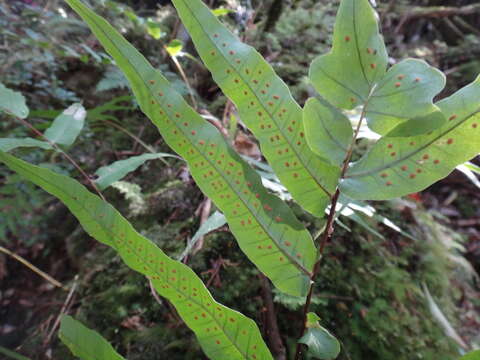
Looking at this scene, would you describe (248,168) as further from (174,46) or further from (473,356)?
(174,46)

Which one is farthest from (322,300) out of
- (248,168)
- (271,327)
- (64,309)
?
(64,309)

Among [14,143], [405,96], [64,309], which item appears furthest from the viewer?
[64,309]

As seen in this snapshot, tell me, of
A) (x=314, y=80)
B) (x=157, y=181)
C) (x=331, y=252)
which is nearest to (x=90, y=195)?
(x=314, y=80)

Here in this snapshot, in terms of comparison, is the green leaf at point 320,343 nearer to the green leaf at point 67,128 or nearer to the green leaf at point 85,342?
the green leaf at point 85,342

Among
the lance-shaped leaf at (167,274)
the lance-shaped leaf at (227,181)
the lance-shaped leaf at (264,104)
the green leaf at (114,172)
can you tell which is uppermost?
the lance-shaped leaf at (264,104)

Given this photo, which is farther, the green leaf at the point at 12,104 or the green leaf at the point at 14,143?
the green leaf at the point at 12,104

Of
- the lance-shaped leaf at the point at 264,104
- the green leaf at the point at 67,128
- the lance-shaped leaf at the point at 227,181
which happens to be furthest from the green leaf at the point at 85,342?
the green leaf at the point at 67,128

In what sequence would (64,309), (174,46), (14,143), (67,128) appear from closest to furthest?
(14,143)
(67,128)
(64,309)
(174,46)
